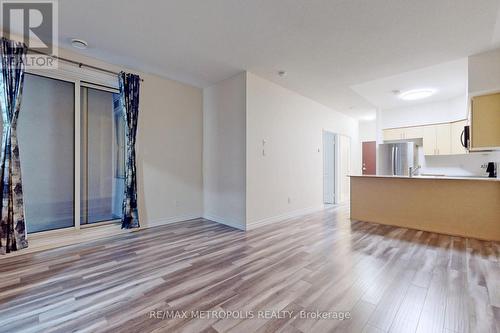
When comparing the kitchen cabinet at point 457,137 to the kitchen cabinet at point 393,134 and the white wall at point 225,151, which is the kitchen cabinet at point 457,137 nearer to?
the kitchen cabinet at point 393,134

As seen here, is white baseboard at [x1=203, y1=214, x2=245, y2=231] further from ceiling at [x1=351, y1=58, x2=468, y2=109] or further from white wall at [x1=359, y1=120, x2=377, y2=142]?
white wall at [x1=359, y1=120, x2=377, y2=142]

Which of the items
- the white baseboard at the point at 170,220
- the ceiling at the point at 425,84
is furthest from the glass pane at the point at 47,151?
the ceiling at the point at 425,84

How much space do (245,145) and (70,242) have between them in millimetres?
3039

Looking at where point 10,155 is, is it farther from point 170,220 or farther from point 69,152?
point 170,220

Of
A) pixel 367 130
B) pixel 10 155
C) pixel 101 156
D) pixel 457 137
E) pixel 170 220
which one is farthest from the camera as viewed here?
pixel 367 130

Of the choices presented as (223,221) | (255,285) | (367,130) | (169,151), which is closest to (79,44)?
(169,151)

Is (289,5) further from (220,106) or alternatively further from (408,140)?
(408,140)

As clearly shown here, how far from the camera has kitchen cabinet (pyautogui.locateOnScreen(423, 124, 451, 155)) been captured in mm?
5453

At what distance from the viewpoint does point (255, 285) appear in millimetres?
2166

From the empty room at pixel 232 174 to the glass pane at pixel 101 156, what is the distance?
0.02m

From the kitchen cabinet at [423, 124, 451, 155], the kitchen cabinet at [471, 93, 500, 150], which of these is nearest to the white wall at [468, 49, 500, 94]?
the kitchen cabinet at [471, 93, 500, 150]

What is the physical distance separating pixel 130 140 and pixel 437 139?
7000 mm

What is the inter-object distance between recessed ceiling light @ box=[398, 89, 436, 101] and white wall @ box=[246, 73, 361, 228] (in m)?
1.79

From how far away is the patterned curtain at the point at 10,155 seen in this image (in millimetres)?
2713
